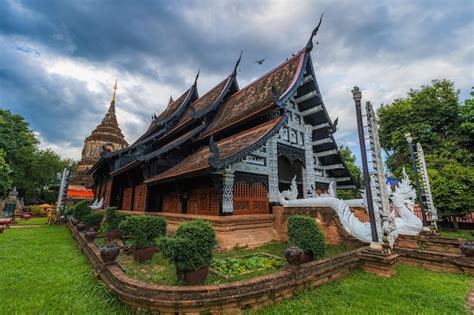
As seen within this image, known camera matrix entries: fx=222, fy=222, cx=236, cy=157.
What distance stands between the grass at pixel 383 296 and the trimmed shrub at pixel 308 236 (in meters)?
0.72

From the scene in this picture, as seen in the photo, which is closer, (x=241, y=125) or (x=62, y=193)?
(x=241, y=125)

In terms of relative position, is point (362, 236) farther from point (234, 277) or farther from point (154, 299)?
Answer: point (154, 299)

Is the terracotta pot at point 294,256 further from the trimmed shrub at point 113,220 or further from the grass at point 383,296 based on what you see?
the trimmed shrub at point 113,220

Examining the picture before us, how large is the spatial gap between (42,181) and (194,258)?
4186cm

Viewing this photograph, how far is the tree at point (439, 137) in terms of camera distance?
12289 mm

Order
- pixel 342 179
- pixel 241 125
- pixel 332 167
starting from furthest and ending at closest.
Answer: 1. pixel 342 179
2. pixel 332 167
3. pixel 241 125

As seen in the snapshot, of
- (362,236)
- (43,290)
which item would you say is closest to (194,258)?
(43,290)

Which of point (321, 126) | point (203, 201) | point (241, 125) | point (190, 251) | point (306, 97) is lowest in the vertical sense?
point (190, 251)

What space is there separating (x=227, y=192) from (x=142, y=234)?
2690mm

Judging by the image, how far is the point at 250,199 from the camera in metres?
8.17

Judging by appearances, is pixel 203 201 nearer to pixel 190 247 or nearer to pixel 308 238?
pixel 308 238

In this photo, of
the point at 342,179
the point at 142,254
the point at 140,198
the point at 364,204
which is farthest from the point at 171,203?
the point at 342,179

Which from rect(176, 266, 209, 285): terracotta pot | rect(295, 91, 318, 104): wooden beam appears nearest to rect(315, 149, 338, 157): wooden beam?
rect(295, 91, 318, 104): wooden beam

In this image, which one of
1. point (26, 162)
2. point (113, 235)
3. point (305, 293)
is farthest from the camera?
A: point (26, 162)
